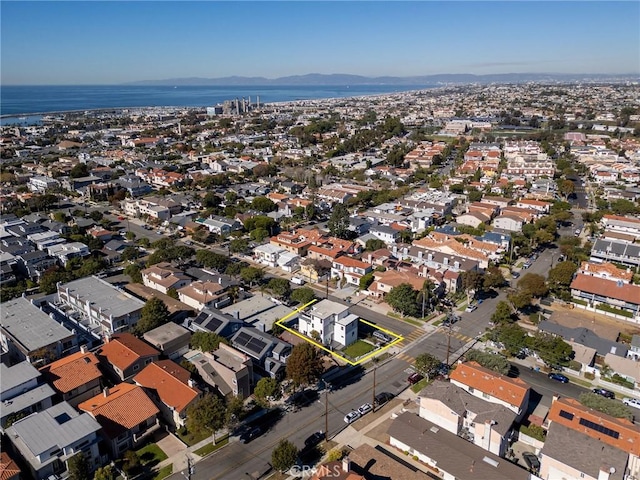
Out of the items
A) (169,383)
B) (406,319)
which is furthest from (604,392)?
(169,383)

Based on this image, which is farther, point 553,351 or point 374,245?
point 374,245

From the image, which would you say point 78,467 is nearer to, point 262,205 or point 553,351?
point 553,351

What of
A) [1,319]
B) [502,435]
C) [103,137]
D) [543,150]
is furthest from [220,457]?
[103,137]

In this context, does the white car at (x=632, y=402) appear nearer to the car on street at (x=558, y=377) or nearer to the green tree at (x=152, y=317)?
the car on street at (x=558, y=377)

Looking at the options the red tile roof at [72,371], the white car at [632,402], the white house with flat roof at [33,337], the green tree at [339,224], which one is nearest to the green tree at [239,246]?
the green tree at [339,224]

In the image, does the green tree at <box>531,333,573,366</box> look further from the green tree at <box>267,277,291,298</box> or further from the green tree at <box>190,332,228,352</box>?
the green tree at <box>190,332,228,352</box>

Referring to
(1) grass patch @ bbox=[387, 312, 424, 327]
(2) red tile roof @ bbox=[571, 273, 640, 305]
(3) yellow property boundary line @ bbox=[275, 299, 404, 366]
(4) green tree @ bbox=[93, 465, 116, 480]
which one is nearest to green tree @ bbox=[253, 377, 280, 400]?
(3) yellow property boundary line @ bbox=[275, 299, 404, 366]

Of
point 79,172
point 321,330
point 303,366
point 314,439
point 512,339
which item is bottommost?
point 314,439
